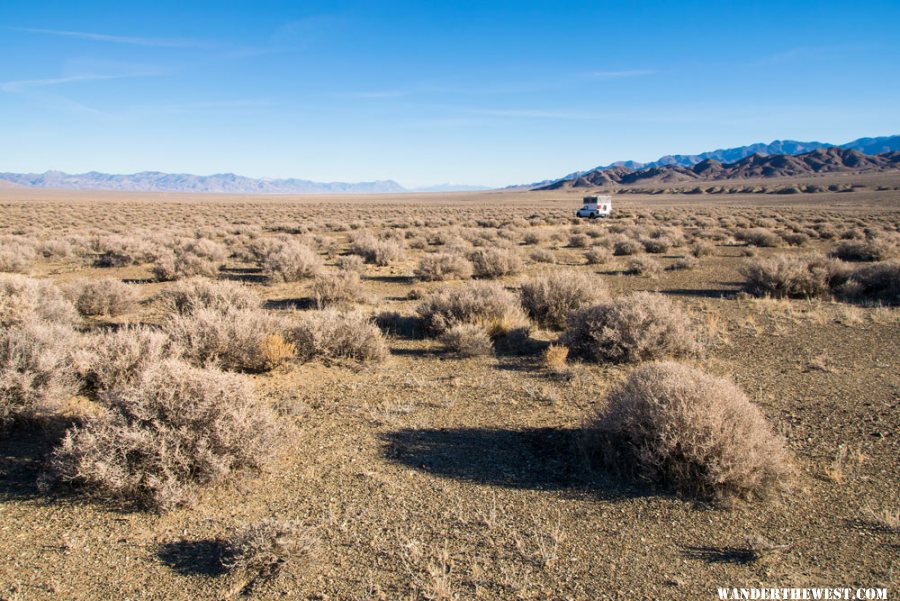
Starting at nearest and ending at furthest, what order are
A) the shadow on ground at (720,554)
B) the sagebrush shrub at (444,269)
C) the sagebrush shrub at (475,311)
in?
the shadow on ground at (720,554)
the sagebrush shrub at (475,311)
the sagebrush shrub at (444,269)

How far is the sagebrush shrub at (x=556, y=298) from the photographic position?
10.6 metres

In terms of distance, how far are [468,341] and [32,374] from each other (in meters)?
5.68

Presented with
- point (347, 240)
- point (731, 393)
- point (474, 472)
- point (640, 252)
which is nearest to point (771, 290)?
point (640, 252)

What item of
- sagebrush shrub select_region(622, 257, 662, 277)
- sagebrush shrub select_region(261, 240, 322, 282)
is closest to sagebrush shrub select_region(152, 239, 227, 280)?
sagebrush shrub select_region(261, 240, 322, 282)

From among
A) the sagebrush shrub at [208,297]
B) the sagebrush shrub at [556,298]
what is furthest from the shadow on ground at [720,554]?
the sagebrush shrub at [208,297]

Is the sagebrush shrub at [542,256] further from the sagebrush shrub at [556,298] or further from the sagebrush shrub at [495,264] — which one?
the sagebrush shrub at [556,298]

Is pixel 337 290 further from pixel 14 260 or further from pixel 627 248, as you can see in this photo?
pixel 627 248

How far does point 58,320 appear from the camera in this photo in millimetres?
8703

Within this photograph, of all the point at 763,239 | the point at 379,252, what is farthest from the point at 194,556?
the point at 763,239

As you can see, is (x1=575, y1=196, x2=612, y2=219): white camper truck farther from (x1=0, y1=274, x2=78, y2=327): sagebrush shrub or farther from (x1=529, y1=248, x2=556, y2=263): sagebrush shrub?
Result: (x1=0, y1=274, x2=78, y2=327): sagebrush shrub

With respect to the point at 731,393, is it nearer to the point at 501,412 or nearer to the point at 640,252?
the point at 501,412

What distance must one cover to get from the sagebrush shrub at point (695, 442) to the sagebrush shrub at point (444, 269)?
10.9 metres

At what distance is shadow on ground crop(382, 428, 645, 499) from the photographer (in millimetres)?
4719

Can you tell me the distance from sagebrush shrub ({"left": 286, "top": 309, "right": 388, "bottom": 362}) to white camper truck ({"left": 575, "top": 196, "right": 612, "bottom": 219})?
39.4 m
